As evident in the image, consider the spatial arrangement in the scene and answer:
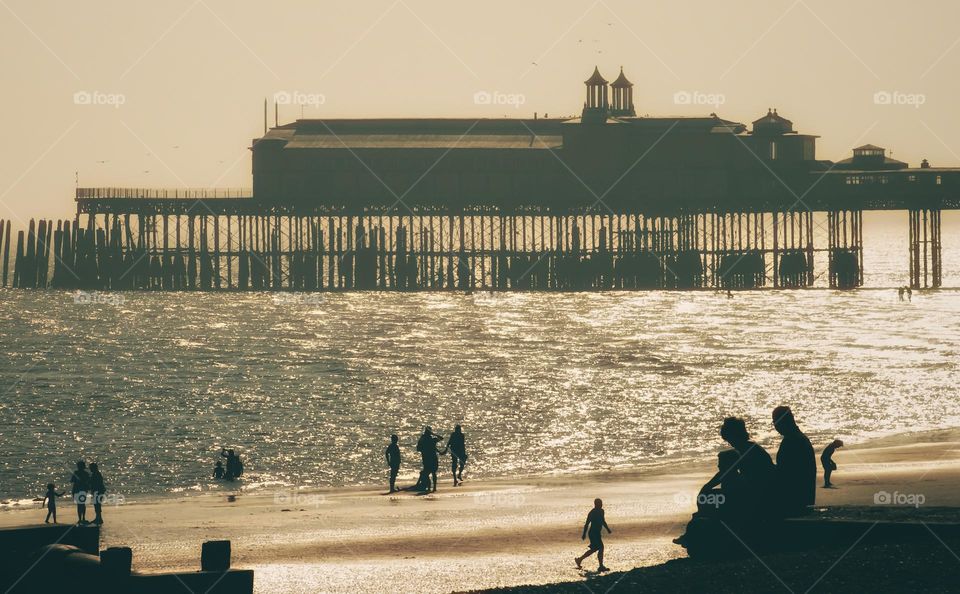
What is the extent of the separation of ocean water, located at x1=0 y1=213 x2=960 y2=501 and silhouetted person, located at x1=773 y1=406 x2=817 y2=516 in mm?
18696

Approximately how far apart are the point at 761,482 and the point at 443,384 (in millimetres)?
41915

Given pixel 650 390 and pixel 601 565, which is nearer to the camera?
pixel 601 565

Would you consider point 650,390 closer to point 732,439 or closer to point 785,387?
point 785,387

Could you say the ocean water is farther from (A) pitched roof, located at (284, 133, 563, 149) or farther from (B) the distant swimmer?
(A) pitched roof, located at (284, 133, 563, 149)

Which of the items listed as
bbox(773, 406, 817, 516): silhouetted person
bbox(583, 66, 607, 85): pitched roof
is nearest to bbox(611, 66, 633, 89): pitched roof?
bbox(583, 66, 607, 85): pitched roof

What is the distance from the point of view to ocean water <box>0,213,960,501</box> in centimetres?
3706

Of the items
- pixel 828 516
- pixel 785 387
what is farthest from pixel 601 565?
pixel 785 387

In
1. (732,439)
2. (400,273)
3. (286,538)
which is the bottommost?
(286,538)

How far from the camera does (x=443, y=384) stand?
182 ft

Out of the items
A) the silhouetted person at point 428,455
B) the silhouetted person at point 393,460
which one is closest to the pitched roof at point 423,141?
the silhouetted person at point 393,460

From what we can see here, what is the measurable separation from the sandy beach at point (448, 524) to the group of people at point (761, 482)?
11.7 feet

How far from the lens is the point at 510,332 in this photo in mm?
81125

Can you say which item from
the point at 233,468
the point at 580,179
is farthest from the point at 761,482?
the point at 580,179

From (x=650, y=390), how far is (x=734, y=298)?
61.8m
